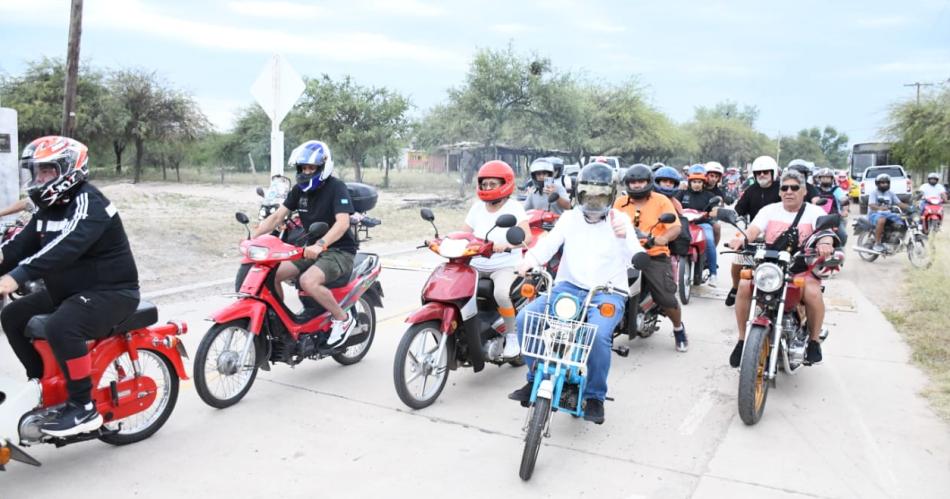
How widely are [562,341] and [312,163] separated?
102 inches

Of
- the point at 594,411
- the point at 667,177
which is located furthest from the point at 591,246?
the point at 667,177

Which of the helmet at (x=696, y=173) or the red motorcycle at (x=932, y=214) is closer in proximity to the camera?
the helmet at (x=696, y=173)

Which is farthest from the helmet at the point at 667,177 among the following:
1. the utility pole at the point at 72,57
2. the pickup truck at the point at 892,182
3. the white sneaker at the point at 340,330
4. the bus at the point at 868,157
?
the bus at the point at 868,157

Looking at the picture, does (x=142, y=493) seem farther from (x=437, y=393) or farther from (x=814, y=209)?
(x=814, y=209)

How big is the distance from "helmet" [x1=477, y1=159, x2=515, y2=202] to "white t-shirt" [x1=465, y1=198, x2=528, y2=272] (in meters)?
0.12

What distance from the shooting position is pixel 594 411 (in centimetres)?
477

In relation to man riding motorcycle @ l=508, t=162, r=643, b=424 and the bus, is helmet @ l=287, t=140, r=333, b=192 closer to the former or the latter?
man riding motorcycle @ l=508, t=162, r=643, b=424

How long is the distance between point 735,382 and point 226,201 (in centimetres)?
2074

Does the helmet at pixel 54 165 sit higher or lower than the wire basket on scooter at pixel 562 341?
higher

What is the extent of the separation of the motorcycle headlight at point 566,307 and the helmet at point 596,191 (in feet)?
2.39

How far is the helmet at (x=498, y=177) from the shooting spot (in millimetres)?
6145

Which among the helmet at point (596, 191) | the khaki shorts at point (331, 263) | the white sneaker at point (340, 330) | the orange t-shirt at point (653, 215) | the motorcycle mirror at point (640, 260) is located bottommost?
the white sneaker at point (340, 330)

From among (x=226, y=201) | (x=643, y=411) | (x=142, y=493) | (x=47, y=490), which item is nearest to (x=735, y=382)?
(x=643, y=411)

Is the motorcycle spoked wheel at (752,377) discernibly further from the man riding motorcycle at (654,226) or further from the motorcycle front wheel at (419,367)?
the motorcycle front wheel at (419,367)
